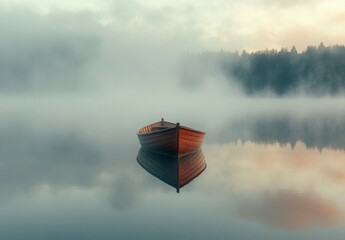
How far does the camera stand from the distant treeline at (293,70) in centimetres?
15812

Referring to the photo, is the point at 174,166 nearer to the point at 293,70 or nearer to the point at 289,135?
the point at 289,135

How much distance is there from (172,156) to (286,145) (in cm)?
1928

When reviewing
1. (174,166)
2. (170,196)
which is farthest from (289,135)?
(170,196)

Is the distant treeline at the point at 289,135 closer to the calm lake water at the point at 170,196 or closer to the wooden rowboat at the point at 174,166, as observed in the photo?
the calm lake water at the point at 170,196

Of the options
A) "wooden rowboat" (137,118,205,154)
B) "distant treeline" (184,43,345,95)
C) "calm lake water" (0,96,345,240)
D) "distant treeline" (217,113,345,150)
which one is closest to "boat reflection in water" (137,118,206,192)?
"wooden rowboat" (137,118,205,154)

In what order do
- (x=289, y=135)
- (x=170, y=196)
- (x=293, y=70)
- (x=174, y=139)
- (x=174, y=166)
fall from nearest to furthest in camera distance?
(x=170, y=196) → (x=174, y=166) → (x=174, y=139) → (x=289, y=135) → (x=293, y=70)

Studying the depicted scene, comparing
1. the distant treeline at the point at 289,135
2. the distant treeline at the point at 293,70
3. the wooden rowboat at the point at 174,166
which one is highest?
the distant treeline at the point at 293,70

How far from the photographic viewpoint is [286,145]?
44.0 m

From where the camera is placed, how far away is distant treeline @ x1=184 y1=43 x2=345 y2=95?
519 feet

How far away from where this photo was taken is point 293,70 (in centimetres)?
16588

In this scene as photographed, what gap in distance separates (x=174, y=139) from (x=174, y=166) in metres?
2.41

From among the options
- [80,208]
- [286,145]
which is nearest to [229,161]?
[286,145]

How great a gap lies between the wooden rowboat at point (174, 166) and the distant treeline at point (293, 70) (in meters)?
144

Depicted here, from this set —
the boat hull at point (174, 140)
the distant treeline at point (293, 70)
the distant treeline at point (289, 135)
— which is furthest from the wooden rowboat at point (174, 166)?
the distant treeline at point (293, 70)
